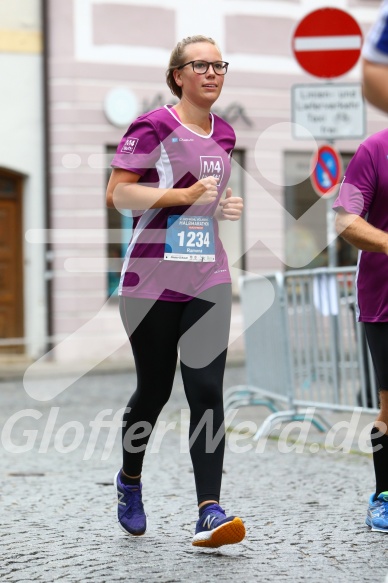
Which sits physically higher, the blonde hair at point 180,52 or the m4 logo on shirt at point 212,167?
the blonde hair at point 180,52

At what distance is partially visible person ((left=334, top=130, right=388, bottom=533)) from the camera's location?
494 centimetres

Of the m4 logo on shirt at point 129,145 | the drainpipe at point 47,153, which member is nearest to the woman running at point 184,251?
the m4 logo on shirt at point 129,145

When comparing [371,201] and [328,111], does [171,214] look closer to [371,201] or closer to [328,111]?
[371,201]

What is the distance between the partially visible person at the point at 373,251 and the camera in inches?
194

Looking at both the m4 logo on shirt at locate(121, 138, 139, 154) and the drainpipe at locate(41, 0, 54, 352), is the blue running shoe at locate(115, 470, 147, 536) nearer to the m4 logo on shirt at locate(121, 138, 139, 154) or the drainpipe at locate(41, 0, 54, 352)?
the m4 logo on shirt at locate(121, 138, 139, 154)

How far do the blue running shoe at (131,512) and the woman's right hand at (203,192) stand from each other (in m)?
1.16

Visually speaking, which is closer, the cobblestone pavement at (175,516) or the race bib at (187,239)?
the cobblestone pavement at (175,516)

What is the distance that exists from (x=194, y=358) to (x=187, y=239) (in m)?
0.44

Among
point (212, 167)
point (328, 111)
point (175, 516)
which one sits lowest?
point (175, 516)

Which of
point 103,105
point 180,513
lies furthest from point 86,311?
point 180,513

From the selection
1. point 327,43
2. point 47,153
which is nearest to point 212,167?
point 327,43

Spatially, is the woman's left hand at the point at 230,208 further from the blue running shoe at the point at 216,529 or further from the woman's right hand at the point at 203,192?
the blue running shoe at the point at 216,529

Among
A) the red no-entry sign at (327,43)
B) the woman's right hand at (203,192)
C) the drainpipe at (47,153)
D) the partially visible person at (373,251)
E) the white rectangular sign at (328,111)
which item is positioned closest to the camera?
the woman's right hand at (203,192)

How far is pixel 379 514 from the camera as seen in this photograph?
5.11 metres
